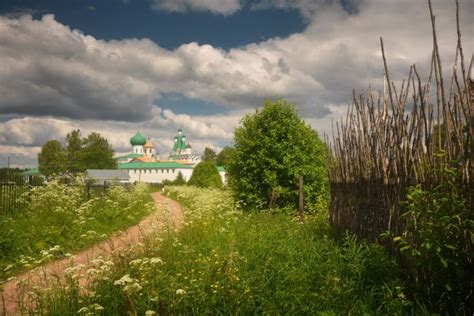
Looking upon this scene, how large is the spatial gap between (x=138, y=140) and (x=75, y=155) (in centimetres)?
4215

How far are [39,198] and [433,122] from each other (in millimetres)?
10631

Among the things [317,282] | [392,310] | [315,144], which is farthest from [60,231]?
[315,144]

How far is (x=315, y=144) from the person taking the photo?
13.7m

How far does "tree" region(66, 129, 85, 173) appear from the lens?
216 feet

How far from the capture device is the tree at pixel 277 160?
13.0 metres

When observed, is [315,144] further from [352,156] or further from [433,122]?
[433,122]

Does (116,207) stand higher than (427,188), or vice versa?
(427,188)

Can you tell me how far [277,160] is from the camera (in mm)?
13227

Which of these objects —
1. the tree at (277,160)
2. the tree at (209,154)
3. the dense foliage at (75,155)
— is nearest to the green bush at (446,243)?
the tree at (277,160)

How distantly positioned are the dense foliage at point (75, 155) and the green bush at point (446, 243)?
218 feet

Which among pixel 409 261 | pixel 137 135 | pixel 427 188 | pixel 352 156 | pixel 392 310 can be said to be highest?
pixel 137 135

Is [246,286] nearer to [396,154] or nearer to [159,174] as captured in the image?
[396,154]

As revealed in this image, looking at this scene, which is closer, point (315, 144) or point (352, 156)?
point (352, 156)

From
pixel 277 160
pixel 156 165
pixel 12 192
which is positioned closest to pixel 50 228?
pixel 12 192
